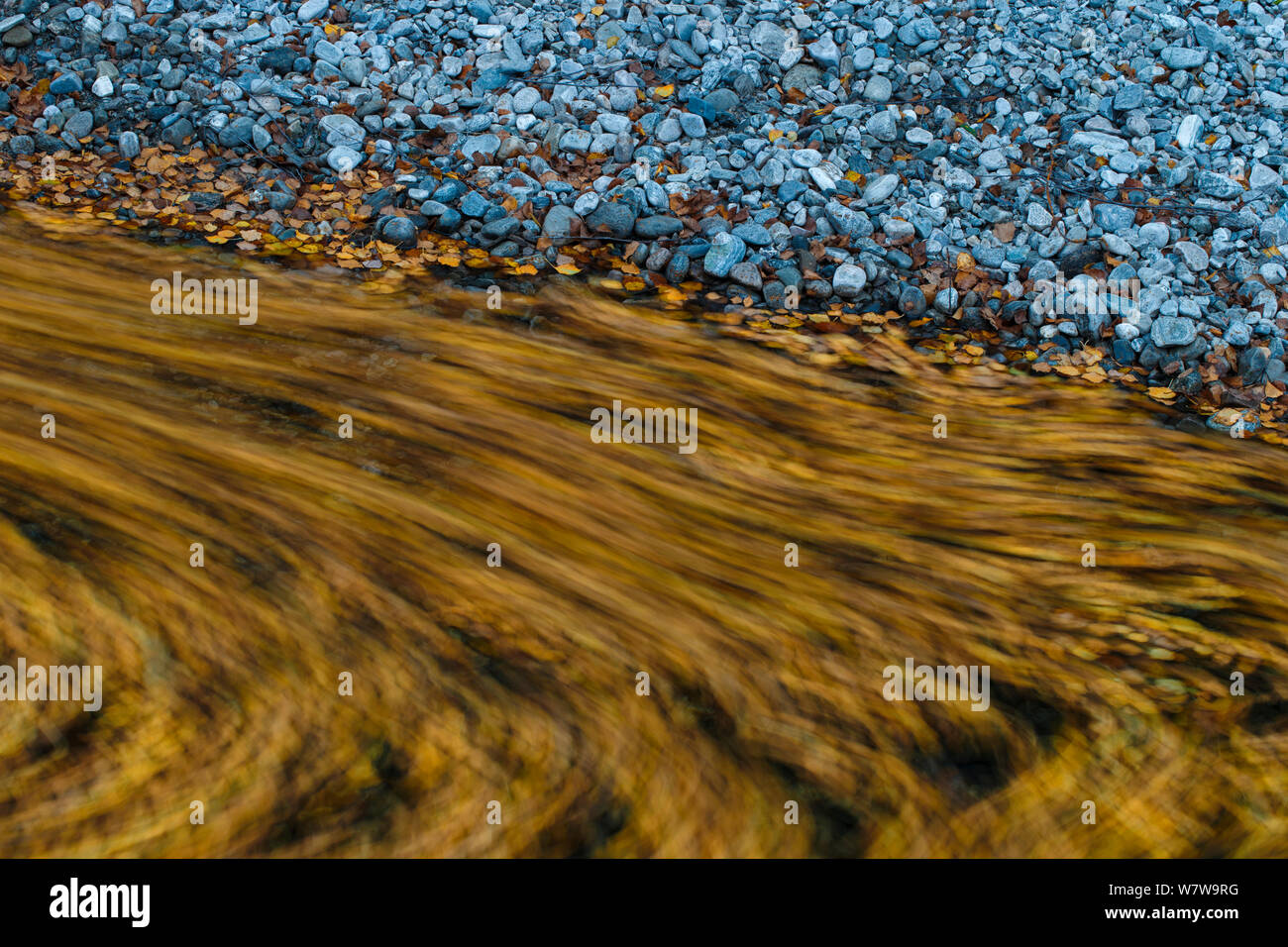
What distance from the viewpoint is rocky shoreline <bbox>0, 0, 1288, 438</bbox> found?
3.51m

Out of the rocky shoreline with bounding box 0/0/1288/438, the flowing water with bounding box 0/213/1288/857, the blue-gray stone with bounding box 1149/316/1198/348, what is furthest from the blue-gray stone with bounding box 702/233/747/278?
the blue-gray stone with bounding box 1149/316/1198/348

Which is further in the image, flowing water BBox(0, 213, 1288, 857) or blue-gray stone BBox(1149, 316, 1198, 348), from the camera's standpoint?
blue-gray stone BBox(1149, 316, 1198, 348)

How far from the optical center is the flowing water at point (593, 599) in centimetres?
200

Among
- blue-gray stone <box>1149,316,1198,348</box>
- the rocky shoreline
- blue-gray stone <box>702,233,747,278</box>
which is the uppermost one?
the rocky shoreline

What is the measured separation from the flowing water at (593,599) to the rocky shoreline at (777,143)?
45 centimetres

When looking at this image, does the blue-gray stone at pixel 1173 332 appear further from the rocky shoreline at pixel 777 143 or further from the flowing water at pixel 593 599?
the flowing water at pixel 593 599

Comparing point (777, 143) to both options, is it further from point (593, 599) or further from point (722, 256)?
point (593, 599)

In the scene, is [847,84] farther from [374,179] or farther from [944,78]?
[374,179]

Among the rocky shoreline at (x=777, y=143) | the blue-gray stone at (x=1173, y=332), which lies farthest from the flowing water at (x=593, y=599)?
the rocky shoreline at (x=777, y=143)

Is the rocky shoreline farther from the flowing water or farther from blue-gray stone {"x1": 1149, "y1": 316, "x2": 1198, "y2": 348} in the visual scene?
the flowing water

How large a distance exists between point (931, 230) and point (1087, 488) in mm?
1230

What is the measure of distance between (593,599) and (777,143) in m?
2.26

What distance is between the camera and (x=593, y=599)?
2398 millimetres

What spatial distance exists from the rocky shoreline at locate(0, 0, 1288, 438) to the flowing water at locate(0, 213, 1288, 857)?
453mm
